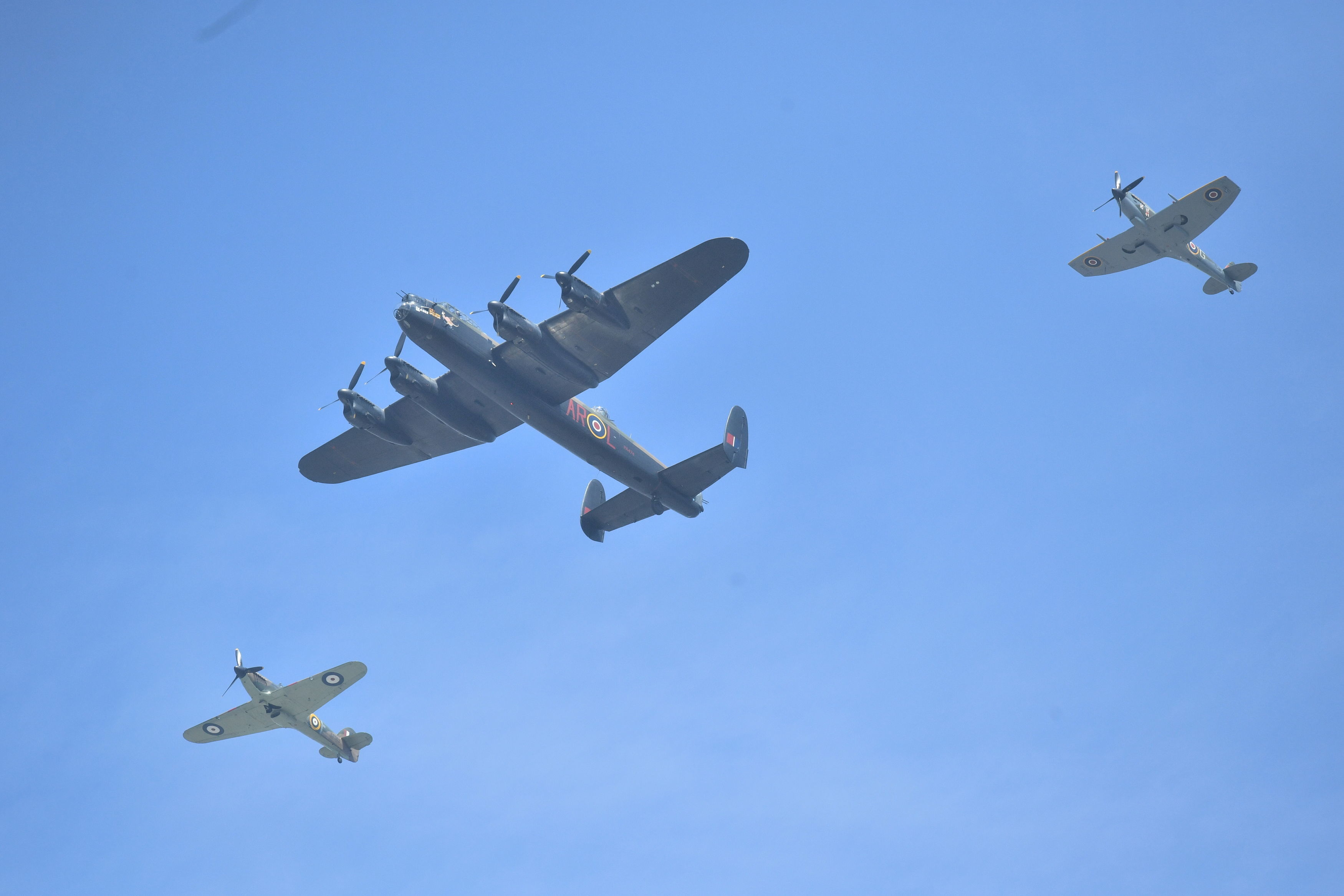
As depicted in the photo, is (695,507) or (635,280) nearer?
(635,280)

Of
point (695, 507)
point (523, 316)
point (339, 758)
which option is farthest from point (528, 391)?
point (339, 758)

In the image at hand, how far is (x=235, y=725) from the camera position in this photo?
40844 millimetres

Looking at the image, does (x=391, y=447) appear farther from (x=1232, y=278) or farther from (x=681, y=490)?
(x=1232, y=278)

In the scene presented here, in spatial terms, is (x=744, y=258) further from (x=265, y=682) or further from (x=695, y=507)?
(x=265, y=682)

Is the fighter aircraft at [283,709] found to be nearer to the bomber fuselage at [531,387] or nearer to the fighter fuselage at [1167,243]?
the bomber fuselage at [531,387]

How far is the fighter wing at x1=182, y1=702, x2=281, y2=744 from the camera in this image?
40.2m

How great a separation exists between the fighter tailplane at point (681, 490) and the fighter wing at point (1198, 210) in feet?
74.4

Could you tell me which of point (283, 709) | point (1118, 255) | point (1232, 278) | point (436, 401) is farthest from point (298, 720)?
point (1232, 278)

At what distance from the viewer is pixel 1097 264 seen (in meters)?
46.6

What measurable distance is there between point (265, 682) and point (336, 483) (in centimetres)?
920

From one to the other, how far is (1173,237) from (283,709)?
45.0 m

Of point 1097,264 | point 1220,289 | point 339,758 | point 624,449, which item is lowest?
point 339,758

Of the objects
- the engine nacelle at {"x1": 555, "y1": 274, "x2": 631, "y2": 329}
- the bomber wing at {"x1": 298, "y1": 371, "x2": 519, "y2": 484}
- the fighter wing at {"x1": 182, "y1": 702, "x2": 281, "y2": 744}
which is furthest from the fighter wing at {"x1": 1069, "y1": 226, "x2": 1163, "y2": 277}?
the fighter wing at {"x1": 182, "y1": 702, "x2": 281, "y2": 744}

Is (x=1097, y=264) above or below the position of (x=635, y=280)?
above
